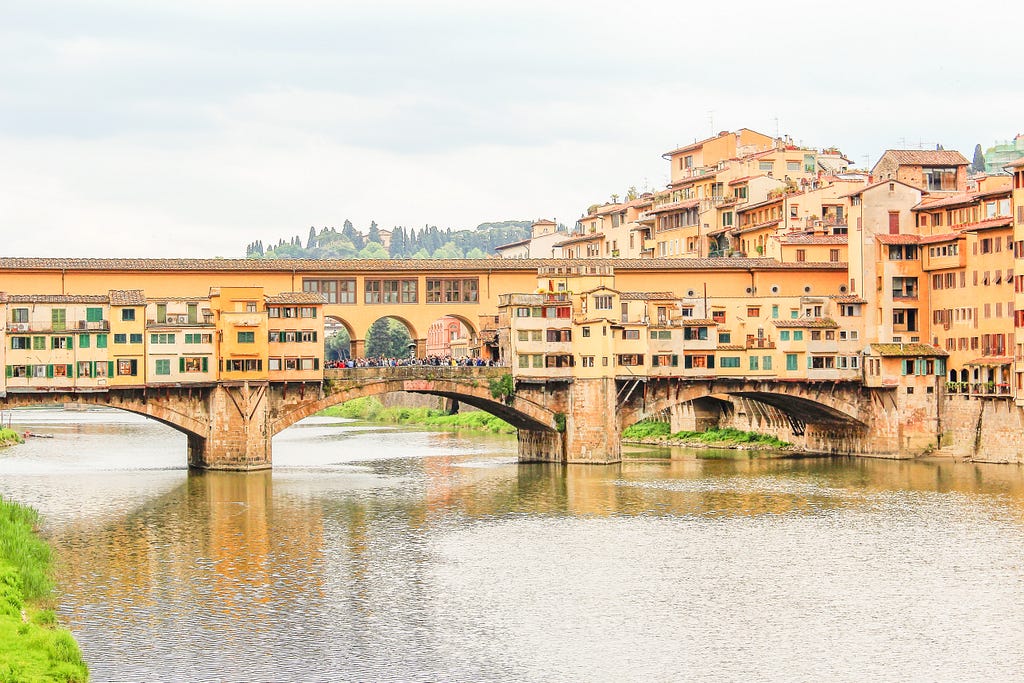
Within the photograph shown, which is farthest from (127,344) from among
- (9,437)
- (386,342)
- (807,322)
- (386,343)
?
(386,342)

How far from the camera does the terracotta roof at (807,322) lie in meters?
72.6

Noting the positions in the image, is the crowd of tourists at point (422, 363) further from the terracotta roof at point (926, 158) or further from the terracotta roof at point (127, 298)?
the terracotta roof at point (926, 158)

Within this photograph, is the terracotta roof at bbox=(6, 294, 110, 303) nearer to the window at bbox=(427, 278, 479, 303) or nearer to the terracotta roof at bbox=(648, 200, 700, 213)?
the window at bbox=(427, 278, 479, 303)

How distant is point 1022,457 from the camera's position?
65.9 metres

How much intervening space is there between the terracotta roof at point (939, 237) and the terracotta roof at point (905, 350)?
16.8ft

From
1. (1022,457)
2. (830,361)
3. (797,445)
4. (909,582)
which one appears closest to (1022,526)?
(909,582)

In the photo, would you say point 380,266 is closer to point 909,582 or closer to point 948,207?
point 948,207

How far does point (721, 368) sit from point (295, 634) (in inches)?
1650

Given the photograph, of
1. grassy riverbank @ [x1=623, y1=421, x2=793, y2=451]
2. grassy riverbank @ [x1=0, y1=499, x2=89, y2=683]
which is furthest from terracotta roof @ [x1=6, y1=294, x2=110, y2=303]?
grassy riverbank @ [x1=623, y1=421, x2=793, y2=451]

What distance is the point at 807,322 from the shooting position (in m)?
73.2

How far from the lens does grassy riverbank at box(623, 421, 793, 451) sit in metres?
82.1

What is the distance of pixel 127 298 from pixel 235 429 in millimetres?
7407

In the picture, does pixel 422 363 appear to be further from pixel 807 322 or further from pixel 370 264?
pixel 807 322

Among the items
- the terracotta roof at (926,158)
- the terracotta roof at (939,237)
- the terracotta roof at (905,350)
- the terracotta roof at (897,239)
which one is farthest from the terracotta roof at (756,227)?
the terracotta roof at (905,350)
